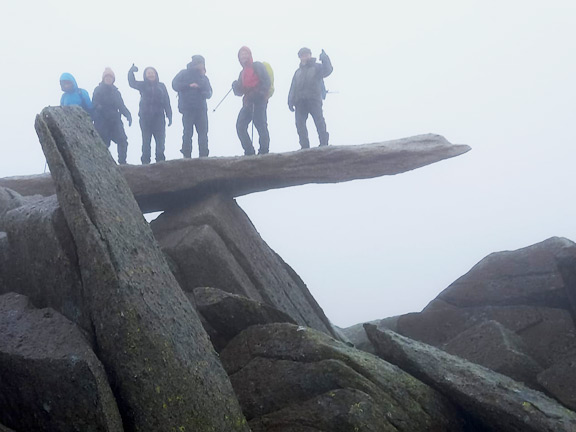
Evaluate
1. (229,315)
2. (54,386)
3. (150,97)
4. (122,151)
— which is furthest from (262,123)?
(54,386)

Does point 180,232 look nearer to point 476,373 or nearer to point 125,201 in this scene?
point 125,201

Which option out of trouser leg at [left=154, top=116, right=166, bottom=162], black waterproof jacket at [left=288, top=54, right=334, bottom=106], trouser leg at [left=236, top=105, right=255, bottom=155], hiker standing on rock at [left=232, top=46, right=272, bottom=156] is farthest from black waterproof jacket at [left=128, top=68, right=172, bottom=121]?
black waterproof jacket at [left=288, top=54, right=334, bottom=106]

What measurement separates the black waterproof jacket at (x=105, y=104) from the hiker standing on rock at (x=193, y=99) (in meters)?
2.46

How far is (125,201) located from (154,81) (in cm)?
1039

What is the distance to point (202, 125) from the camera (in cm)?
2020

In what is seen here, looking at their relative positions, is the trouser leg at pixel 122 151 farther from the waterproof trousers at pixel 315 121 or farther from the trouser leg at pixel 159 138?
the waterproof trousers at pixel 315 121

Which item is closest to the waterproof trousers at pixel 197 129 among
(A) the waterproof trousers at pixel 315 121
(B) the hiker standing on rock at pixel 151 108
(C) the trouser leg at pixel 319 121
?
(B) the hiker standing on rock at pixel 151 108

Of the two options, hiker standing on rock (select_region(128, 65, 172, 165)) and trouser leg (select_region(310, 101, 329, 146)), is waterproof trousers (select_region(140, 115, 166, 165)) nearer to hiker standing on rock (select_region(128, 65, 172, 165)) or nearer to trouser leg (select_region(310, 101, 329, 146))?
hiker standing on rock (select_region(128, 65, 172, 165))

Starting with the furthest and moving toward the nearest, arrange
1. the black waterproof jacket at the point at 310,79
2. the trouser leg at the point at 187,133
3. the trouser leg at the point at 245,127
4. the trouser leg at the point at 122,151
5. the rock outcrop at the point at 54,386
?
the trouser leg at the point at 122,151 < the trouser leg at the point at 245,127 < the black waterproof jacket at the point at 310,79 < the trouser leg at the point at 187,133 < the rock outcrop at the point at 54,386

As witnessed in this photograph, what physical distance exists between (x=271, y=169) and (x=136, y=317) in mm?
9013

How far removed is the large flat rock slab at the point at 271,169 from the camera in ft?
54.6

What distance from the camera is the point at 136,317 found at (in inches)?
337

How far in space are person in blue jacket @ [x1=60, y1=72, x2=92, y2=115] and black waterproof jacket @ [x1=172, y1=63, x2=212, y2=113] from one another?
10.7 ft

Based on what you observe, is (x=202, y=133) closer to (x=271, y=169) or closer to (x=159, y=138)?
(x=159, y=138)
